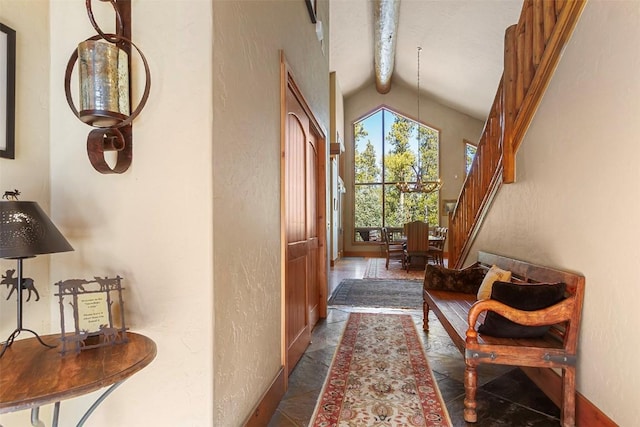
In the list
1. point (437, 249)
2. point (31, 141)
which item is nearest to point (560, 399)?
point (31, 141)

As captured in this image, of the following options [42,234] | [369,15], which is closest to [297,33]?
[42,234]

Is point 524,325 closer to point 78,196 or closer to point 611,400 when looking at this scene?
point 611,400

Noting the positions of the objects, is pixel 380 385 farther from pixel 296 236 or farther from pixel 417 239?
pixel 417 239

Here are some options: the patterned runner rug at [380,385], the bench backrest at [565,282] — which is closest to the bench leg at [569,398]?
the bench backrest at [565,282]

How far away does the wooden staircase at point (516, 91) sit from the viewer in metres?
2.24

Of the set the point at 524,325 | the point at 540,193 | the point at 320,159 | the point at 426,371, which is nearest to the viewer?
the point at 524,325

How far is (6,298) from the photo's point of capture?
4.46 ft

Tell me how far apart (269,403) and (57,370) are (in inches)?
48.3

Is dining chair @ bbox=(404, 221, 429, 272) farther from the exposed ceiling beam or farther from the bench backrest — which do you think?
the bench backrest

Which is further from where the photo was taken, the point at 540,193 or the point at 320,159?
the point at 320,159

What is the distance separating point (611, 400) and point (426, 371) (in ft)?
3.76

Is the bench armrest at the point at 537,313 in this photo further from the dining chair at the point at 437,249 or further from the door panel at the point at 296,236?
the dining chair at the point at 437,249

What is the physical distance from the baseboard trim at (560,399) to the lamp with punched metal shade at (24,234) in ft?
8.05

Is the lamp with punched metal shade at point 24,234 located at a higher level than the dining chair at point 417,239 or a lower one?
higher
